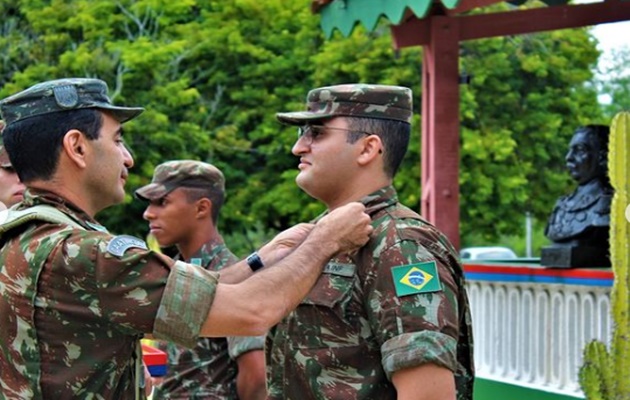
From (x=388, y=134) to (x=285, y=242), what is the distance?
0.46 metres

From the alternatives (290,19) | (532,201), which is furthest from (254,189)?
(532,201)

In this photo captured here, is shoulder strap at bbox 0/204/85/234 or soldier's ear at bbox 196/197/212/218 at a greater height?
shoulder strap at bbox 0/204/85/234

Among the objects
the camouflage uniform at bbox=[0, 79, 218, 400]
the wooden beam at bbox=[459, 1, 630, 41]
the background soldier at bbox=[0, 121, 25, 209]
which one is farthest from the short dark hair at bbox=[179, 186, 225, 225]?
the wooden beam at bbox=[459, 1, 630, 41]

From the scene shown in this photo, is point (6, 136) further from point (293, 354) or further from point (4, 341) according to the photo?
point (293, 354)

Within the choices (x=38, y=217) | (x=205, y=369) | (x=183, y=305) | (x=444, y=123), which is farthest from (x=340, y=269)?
(x=444, y=123)

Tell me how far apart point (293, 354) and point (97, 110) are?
91 centimetres

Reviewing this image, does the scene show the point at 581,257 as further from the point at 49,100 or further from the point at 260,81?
the point at 260,81

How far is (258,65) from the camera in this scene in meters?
19.8

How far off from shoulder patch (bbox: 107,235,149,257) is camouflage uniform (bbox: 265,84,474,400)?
0.67m

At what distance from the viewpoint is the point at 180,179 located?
5828 millimetres

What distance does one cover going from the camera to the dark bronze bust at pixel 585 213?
807 cm

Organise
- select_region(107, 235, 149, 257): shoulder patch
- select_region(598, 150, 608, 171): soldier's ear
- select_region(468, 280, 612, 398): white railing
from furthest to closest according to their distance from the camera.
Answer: select_region(598, 150, 608, 171): soldier's ear → select_region(468, 280, 612, 398): white railing → select_region(107, 235, 149, 257): shoulder patch

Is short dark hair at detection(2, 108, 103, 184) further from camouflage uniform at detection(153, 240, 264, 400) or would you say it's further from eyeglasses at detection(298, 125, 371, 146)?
camouflage uniform at detection(153, 240, 264, 400)

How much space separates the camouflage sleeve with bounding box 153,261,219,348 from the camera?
2965mm
